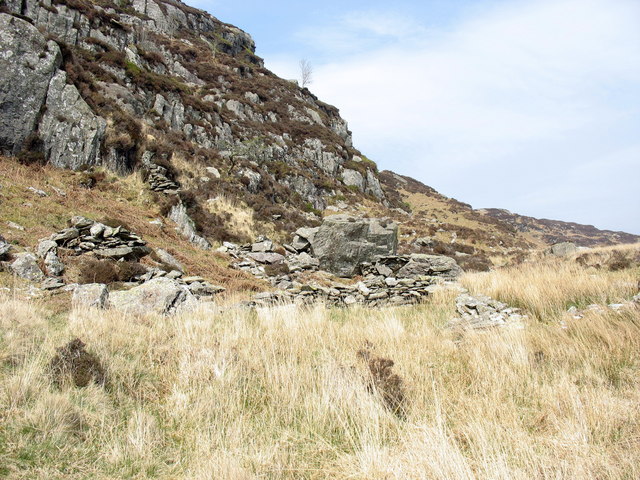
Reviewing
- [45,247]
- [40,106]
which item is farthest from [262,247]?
[40,106]

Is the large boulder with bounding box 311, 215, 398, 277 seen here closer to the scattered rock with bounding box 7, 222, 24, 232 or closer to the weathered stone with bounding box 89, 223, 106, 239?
the weathered stone with bounding box 89, 223, 106, 239

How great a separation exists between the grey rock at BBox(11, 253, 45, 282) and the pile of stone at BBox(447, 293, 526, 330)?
10.2 metres

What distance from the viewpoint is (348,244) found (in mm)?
18578

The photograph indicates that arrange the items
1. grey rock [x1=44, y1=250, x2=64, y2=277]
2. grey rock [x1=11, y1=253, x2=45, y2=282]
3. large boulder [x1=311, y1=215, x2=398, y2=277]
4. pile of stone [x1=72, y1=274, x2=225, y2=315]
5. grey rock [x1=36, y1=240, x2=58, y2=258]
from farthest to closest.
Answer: large boulder [x1=311, y1=215, x2=398, y2=277] → grey rock [x1=36, y1=240, x2=58, y2=258] → grey rock [x1=44, y1=250, x2=64, y2=277] → grey rock [x1=11, y1=253, x2=45, y2=282] → pile of stone [x1=72, y1=274, x2=225, y2=315]

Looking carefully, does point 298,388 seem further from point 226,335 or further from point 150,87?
point 150,87

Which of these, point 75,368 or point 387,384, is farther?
point 75,368

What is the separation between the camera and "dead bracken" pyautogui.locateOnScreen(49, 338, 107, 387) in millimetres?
3836

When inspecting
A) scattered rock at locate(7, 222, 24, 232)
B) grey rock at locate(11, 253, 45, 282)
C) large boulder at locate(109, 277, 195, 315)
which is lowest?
large boulder at locate(109, 277, 195, 315)

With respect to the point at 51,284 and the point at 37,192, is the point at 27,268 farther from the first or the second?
the point at 37,192

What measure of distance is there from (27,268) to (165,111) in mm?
24347

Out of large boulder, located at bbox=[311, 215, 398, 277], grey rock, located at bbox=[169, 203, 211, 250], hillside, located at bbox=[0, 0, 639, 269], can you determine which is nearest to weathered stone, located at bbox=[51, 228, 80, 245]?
grey rock, located at bbox=[169, 203, 211, 250]

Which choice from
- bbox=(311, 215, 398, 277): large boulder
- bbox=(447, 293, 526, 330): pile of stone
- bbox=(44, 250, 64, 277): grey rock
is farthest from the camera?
bbox=(311, 215, 398, 277): large boulder

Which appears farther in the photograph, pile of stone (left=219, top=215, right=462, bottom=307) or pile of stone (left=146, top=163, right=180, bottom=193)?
pile of stone (left=146, top=163, right=180, bottom=193)

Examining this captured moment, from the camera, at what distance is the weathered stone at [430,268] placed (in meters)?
15.9
